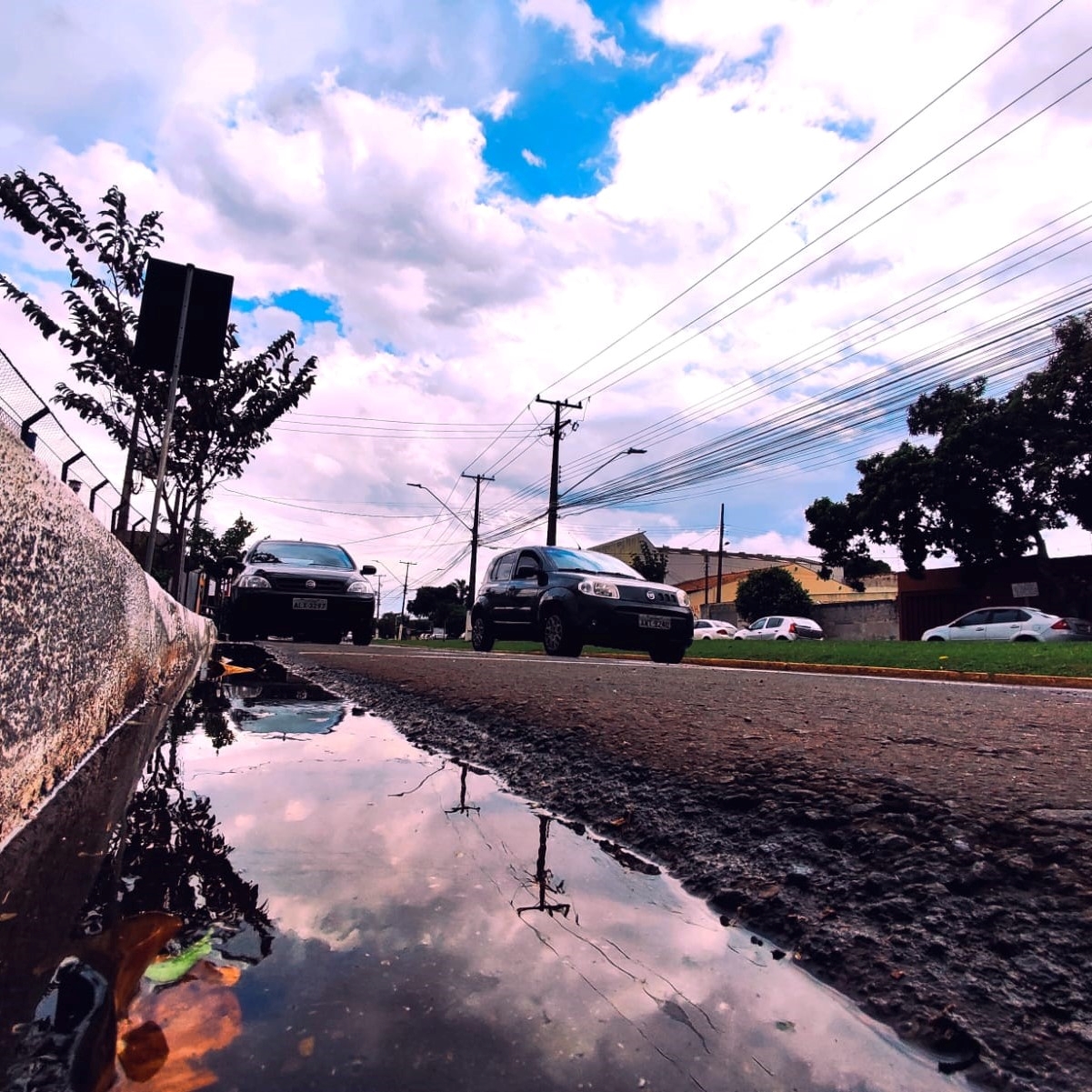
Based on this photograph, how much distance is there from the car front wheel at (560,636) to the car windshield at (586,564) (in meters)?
0.64

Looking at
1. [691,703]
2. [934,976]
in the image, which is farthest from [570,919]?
[691,703]

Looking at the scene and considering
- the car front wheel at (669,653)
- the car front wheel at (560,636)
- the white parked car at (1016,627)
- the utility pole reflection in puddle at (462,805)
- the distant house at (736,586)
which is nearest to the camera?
the utility pole reflection in puddle at (462,805)

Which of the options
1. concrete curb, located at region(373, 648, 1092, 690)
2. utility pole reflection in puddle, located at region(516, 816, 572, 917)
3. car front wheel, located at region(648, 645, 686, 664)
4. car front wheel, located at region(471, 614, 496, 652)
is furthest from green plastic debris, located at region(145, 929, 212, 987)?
car front wheel, located at region(471, 614, 496, 652)

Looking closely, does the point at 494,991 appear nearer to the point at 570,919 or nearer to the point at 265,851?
the point at 570,919

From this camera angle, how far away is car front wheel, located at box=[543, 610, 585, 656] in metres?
9.58

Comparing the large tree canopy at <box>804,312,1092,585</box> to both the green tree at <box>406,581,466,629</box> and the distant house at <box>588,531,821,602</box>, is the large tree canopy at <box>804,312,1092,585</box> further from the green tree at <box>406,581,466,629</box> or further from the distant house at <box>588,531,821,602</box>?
the green tree at <box>406,581,466,629</box>

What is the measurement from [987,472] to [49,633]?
97.9ft

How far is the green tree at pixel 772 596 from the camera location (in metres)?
38.6

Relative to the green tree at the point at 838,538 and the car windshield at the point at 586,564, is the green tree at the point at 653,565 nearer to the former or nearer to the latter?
the green tree at the point at 838,538

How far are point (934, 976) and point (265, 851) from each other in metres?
1.26

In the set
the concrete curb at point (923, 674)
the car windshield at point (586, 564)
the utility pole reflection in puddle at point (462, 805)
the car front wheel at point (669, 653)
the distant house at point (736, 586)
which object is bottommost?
the utility pole reflection in puddle at point (462, 805)

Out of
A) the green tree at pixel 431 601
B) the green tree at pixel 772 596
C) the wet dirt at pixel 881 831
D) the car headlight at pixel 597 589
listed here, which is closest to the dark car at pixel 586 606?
the car headlight at pixel 597 589

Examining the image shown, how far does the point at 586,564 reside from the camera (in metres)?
10.1

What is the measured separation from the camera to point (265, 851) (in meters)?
1.68
